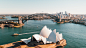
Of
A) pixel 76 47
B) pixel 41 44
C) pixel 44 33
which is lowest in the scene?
pixel 76 47

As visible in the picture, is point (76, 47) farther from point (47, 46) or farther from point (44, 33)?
point (44, 33)

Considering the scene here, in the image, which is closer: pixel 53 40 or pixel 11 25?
pixel 53 40

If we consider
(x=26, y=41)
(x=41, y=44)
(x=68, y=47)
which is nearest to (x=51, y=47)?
(x=41, y=44)

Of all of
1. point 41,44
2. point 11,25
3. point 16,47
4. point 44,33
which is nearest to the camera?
point 16,47

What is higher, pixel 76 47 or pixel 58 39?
A: pixel 58 39

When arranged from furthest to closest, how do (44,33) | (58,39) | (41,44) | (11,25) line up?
(11,25) → (44,33) → (58,39) → (41,44)

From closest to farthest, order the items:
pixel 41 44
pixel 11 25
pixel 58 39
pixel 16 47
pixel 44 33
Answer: pixel 16 47
pixel 41 44
pixel 58 39
pixel 44 33
pixel 11 25

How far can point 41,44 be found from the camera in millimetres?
16781

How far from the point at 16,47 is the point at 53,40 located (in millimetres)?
7871

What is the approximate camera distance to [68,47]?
17.5 meters

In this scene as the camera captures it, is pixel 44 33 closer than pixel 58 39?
No

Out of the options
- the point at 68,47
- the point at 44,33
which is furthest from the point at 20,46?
the point at 68,47

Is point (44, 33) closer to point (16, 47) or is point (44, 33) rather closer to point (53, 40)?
point (53, 40)

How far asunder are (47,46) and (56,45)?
7.43 ft
